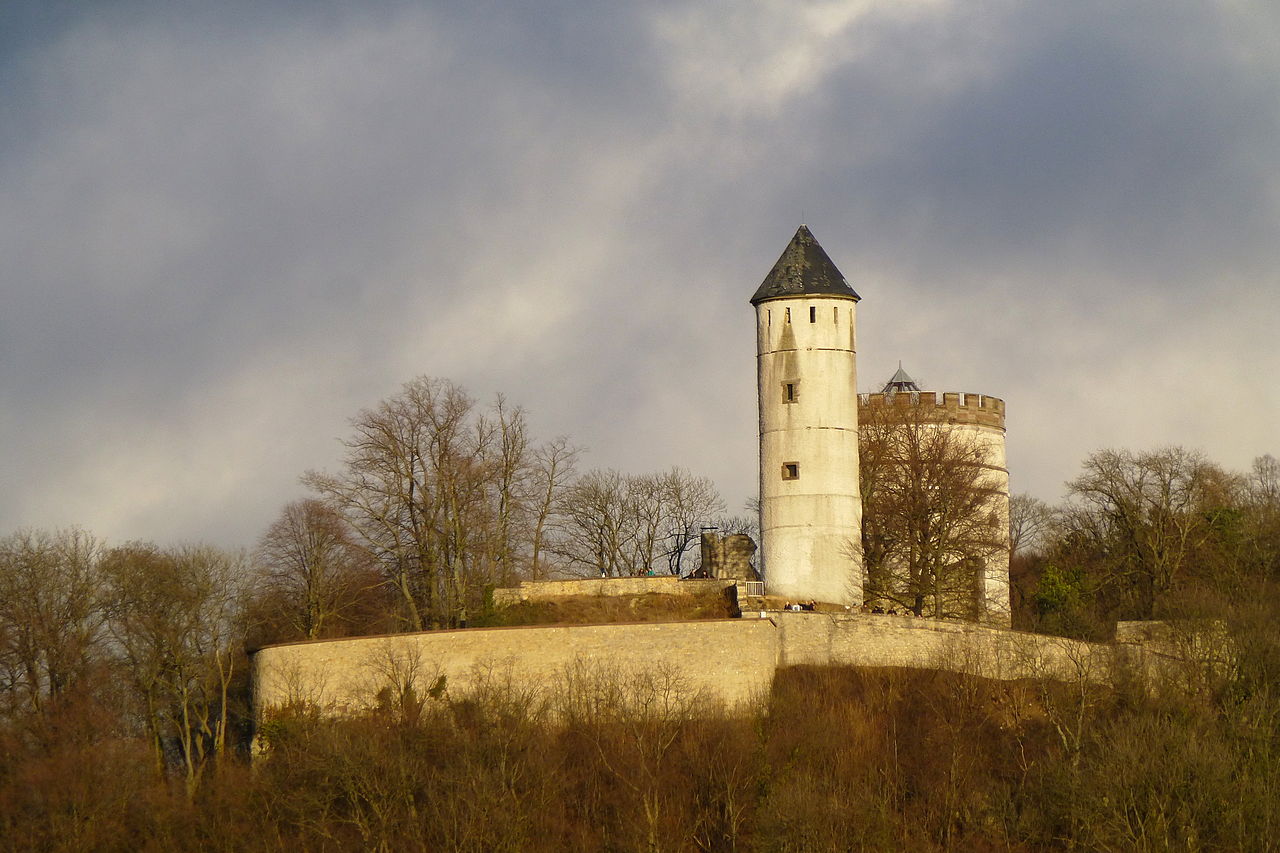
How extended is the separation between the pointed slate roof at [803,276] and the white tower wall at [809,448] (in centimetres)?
18

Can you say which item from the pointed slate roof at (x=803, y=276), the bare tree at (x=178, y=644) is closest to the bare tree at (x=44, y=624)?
the bare tree at (x=178, y=644)

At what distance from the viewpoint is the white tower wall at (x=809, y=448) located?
43344 mm

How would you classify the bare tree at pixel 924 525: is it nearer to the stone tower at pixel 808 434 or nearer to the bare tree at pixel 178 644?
the stone tower at pixel 808 434

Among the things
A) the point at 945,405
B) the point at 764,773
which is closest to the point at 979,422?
the point at 945,405

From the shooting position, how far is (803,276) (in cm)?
4503

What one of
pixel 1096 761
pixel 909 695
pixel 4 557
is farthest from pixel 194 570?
pixel 1096 761

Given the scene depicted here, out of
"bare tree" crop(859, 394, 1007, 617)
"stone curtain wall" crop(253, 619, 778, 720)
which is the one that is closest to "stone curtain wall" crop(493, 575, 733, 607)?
"bare tree" crop(859, 394, 1007, 617)

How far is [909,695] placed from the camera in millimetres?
38562

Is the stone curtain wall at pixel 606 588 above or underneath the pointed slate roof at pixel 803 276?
underneath

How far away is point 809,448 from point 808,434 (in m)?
0.33

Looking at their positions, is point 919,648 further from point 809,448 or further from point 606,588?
point 606,588

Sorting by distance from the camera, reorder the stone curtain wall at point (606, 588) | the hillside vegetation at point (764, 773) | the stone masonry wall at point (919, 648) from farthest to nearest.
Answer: the stone curtain wall at point (606, 588), the stone masonry wall at point (919, 648), the hillside vegetation at point (764, 773)

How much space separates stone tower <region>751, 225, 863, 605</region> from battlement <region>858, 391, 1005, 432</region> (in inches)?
213

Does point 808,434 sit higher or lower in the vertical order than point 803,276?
lower
